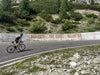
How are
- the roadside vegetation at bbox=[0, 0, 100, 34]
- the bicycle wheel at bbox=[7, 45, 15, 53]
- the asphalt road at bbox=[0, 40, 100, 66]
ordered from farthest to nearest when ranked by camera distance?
the roadside vegetation at bbox=[0, 0, 100, 34], the bicycle wheel at bbox=[7, 45, 15, 53], the asphalt road at bbox=[0, 40, 100, 66]

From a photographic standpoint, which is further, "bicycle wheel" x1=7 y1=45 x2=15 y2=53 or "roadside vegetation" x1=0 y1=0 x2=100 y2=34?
"roadside vegetation" x1=0 y1=0 x2=100 y2=34

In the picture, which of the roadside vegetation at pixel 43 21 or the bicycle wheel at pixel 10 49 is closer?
the bicycle wheel at pixel 10 49

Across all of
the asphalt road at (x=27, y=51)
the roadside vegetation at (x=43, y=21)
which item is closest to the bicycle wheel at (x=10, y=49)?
the asphalt road at (x=27, y=51)

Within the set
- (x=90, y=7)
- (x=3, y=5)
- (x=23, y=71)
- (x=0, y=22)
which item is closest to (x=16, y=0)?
(x=3, y=5)

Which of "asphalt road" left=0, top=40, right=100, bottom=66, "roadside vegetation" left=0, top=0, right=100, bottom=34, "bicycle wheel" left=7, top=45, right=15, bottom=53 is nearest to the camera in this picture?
"asphalt road" left=0, top=40, right=100, bottom=66

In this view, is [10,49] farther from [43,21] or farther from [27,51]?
[43,21]

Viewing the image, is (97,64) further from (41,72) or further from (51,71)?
(41,72)

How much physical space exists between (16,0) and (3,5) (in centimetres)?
6878

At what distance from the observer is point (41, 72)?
4.97 meters

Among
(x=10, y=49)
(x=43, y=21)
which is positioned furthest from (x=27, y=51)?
(x=43, y=21)

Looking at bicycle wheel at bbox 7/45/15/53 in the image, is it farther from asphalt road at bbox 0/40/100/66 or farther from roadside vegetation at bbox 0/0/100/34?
roadside vegetation at bbox 0/0/100/34

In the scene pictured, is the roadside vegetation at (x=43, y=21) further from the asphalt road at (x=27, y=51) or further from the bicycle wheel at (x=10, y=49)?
the bicycle wheel at (x=10, y=49)

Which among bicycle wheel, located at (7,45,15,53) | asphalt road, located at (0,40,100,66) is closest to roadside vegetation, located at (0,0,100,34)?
asphalt road, located at (0,40,100,66)

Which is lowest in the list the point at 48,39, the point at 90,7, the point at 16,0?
the point at 48,39
